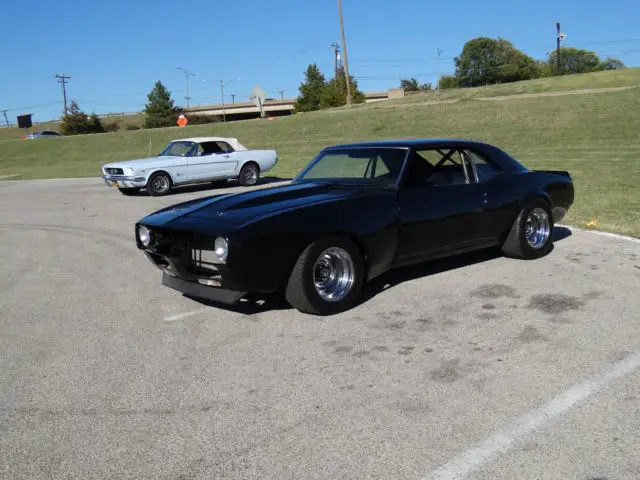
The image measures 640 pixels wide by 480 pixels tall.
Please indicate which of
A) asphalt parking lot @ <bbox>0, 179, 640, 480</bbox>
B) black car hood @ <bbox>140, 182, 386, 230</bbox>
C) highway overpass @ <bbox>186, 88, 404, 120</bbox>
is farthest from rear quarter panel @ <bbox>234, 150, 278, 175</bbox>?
highway overpass @ <bbox>186, 88, 404, 120</bbox>

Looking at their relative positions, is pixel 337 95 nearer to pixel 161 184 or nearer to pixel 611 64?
pixel 161 184

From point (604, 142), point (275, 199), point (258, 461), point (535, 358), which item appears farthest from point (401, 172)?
point (604, 142)

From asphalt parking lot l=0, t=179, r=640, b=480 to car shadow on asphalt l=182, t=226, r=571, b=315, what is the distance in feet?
0.16

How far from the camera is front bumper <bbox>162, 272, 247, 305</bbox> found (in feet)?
15.5

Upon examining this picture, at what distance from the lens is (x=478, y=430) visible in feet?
10.1

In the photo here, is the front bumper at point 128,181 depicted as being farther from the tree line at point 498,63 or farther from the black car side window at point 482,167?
the tree line at point 498,63

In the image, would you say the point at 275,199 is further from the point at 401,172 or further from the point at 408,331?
the point at 408,331

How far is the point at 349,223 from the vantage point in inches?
200

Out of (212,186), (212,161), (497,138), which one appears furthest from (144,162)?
(497,138)

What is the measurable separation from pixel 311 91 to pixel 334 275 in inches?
2774

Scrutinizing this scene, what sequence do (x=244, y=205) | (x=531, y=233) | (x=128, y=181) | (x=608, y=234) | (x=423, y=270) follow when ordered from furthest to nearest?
(x=128, y=181), (x=608, y=234), (x=531, y=233), (x=423, y=270), (x=244, y=205)

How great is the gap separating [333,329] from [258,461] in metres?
1.91

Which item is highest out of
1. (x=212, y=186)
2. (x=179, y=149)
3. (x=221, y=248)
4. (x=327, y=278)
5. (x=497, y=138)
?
(x=497, y=138)

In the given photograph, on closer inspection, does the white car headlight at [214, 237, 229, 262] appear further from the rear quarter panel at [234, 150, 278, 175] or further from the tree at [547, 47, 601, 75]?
A: the tree at [547, 47, 601, 75]
